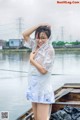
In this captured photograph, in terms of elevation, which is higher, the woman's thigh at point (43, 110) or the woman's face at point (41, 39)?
the woman's face at point (41, 39)

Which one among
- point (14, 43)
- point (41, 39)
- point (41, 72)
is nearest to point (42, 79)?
point (41, 72)

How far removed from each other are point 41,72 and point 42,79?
78mm

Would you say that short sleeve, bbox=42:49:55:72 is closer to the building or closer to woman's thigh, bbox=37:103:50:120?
woman's thigh, bbox=37:103:50:120

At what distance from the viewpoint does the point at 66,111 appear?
4570 mm

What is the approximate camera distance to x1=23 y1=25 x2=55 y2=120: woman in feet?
11.7

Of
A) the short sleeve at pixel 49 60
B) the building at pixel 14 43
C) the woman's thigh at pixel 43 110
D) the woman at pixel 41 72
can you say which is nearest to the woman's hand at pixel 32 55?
the woman at pixel 41 72

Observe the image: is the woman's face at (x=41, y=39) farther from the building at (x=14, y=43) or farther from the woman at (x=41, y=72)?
the building at (x=14, y=43)

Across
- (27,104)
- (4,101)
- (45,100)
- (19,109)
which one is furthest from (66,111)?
(4,101)

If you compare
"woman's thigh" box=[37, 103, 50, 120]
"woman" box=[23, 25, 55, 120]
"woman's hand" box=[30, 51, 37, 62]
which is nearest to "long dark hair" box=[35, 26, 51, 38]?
→ "woman" box=[23, 25, 55, 120]

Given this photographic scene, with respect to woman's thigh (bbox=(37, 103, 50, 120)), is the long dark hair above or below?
above

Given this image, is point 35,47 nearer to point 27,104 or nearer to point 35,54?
point 35,54

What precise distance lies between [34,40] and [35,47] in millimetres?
57

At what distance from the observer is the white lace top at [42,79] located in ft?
11.7

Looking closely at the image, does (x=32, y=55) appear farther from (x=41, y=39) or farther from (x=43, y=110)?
(x=43, y=110)
